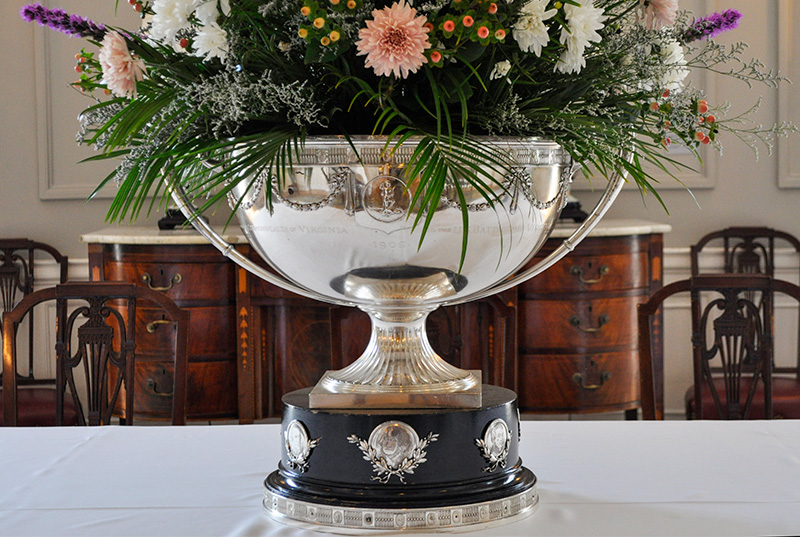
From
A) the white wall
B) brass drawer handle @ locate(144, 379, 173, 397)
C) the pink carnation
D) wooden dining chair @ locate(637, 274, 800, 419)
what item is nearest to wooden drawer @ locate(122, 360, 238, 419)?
brass drawer handle @ locate(144, 379, 173, 397)

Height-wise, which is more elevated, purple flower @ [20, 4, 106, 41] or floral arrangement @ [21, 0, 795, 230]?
purple flower @ [20, 4, 106, 41]

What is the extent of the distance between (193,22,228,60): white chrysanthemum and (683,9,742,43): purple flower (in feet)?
1.68

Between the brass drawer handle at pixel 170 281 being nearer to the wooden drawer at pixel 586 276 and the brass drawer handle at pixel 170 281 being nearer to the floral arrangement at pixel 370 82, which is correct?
the wooden drawer at pixel 586 276

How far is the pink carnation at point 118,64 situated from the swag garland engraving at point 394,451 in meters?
0.40

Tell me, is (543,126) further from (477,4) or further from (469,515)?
(469,515)

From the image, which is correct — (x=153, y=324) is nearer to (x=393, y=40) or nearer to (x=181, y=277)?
(x=181, y=277)

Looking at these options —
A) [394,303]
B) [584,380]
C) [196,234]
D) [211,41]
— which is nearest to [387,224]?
[394,303]

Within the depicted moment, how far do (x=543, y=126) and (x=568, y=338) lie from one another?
2.05 m

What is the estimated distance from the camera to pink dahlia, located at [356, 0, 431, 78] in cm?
77

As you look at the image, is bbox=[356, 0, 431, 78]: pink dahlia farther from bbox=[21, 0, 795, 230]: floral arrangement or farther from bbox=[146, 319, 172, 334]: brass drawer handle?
bbox=[146, 319, 172, 334]: brass drawer handle

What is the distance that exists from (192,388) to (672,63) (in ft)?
7.12

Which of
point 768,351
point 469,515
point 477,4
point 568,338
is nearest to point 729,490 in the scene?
point 469,515

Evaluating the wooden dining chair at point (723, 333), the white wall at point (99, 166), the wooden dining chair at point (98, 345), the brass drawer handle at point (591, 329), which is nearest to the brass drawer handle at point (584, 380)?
the brass drawer handle at point (591, 329)

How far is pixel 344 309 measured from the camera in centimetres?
176
